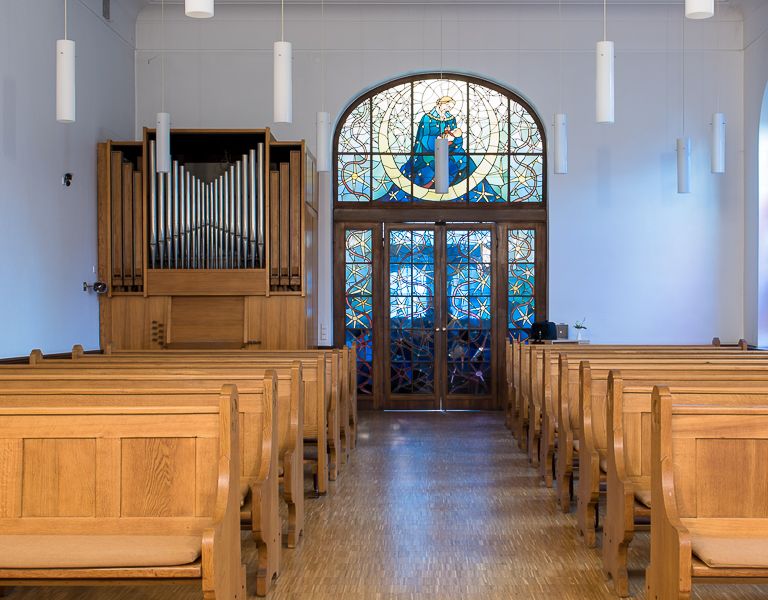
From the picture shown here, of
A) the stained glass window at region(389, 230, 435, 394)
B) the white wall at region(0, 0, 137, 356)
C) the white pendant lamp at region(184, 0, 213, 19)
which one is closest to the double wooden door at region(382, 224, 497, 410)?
the stained glass window at region(389, 230, 435, 394)

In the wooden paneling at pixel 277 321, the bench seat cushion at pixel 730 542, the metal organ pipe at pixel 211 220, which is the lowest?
the bench seat cushion at pixel 730 542

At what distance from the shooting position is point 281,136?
33.5ft

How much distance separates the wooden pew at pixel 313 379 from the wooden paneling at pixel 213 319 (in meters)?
2.30

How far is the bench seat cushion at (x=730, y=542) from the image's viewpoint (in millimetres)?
2549

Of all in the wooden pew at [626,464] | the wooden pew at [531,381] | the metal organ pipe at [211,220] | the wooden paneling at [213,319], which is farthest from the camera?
the wooden paneling at [213,319]

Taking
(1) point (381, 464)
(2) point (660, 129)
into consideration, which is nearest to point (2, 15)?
(1) point (381, 464)

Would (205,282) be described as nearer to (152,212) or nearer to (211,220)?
(211,220)

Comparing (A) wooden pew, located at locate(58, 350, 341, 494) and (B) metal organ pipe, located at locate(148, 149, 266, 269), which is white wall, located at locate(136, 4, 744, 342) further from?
(A) wooden pew, located at locate(58, 350, 341, 494)

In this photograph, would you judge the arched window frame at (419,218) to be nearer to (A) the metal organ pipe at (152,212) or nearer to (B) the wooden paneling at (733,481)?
(A) the metal organ pipe at (152,212)

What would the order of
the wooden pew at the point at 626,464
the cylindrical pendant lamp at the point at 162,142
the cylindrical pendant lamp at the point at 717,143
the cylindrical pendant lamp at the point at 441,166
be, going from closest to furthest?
the wooden pew at the point at 626,464 → the cylindrical pendant lamp at the point at 162,142 → the cylindrical pendant lamp at the point at 441,166 → the cylindrical pendant lamp at the point at 717,143

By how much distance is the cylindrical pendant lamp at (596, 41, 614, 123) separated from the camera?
5918 millimetres

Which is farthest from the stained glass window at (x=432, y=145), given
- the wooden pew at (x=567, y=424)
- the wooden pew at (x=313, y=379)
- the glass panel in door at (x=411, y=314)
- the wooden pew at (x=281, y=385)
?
the wooden pew at (x=281, y=385)

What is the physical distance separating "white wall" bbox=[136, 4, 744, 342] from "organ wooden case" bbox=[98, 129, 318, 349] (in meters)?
1.43

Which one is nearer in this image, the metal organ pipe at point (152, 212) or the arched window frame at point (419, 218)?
the metal organ pipe at point (152, 212)
